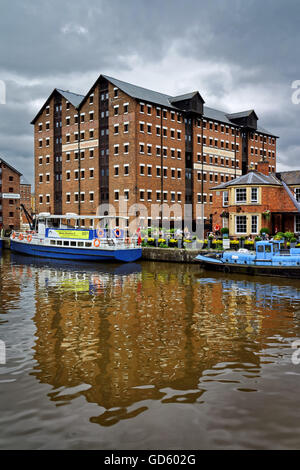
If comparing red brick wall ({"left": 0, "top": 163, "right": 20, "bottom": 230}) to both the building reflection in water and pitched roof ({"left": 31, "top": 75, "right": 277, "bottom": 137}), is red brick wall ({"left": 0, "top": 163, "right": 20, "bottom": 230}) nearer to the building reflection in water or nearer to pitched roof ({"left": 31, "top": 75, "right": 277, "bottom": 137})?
pitched roof ({"left": 31, "top": 75, "right": 277, "bottom": 137})

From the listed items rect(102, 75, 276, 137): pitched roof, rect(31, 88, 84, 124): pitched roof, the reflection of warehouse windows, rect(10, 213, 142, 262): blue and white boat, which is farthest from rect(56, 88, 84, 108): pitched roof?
the reflection of warehouse windows

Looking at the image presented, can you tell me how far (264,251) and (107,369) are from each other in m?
20.2

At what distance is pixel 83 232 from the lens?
39938 mm

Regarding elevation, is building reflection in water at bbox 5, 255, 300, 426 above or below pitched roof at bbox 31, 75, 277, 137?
below

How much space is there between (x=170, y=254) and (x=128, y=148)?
2176 cm

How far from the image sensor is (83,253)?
39219 mm

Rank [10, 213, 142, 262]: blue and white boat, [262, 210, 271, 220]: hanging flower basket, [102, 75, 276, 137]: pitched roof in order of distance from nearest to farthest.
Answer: [10, 213, 142, 262]: blue and white boat < [262, 210, 271, 220]: hanging flower basket < [102, 75, 276, 137]: pitched roof

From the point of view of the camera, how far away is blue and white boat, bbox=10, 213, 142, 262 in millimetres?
37684

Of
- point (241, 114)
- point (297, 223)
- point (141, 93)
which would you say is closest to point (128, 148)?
point (141, 93)

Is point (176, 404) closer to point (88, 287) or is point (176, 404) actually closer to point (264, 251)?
point (88, 287)

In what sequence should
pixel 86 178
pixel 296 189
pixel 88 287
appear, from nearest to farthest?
1. pixel 88 287
2. pixel 296 189
3. pixel 86 178

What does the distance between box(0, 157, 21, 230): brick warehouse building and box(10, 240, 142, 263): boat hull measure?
43876 millimetres

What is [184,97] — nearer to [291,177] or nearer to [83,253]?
[291,177]

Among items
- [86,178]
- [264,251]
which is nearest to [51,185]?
[86,178]
